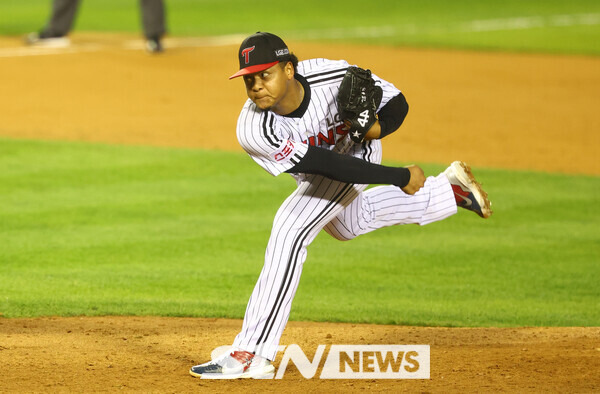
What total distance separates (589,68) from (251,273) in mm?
10108

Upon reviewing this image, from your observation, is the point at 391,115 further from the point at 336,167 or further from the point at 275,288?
the point at 275,288

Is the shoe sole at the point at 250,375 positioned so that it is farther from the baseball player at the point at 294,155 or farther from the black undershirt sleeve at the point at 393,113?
the black undershirt sleeve at the point at 393,113

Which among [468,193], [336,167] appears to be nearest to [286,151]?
[336,167]

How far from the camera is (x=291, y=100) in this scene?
14.7 ft

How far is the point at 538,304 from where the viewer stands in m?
6.18

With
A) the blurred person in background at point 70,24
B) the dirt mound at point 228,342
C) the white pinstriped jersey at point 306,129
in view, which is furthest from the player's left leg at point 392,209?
the blurred person in background at point 70,24

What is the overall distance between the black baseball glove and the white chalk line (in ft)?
33.2

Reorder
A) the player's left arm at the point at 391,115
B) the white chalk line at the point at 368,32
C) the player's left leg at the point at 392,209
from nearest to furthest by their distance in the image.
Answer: the player's left arm at the point at 391,115 < the player's left leg at the point at 392,209 < the white chalk line at the point at 368,32

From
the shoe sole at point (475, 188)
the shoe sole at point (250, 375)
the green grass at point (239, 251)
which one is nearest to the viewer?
the shoe sole at point (250, 375)

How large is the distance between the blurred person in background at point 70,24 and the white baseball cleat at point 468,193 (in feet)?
30.6

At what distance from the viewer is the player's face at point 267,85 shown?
432 cm

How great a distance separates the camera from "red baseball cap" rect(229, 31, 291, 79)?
4.29 meters

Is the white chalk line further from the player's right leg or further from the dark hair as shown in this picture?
the player's right leg
